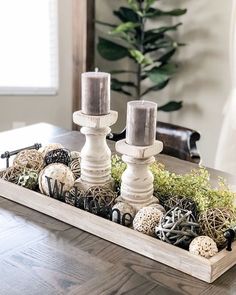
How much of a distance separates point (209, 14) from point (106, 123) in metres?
2.14

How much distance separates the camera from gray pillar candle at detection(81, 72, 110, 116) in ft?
Result: 4.47

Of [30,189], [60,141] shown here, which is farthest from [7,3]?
[30,189]

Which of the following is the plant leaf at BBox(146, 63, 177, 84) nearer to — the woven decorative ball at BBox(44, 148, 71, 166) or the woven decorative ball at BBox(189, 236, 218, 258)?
the woven decorative ball at BBox(44, 148, 71, 166)

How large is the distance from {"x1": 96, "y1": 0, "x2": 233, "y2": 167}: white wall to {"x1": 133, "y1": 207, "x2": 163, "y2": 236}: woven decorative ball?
2.19 meters

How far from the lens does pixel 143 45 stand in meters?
3.39

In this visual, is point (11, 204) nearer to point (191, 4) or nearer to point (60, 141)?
point (60, 141)

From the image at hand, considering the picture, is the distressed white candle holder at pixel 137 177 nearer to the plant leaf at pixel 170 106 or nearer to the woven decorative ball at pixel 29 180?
the woven decorative ball at pixel 29 180

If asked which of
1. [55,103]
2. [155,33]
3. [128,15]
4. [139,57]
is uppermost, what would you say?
[128,15]

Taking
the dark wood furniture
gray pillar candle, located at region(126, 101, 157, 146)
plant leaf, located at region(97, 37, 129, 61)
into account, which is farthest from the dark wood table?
plant leaf, located at region(97, 37, 129, 61)

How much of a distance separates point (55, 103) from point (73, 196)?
218cm

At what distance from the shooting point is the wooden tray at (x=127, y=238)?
3.67 feet

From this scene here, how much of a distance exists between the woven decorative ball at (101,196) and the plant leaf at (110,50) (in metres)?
2.13

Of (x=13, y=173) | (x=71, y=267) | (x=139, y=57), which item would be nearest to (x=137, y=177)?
(x=71, y=267)

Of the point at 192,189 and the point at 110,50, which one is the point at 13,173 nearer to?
the point at 192,189
